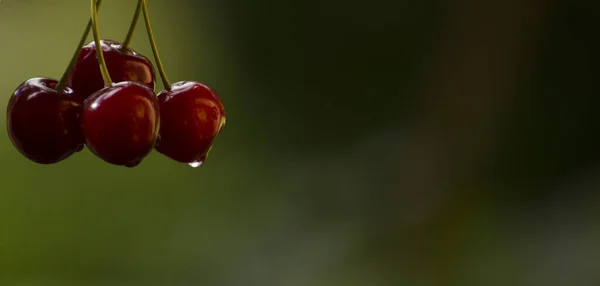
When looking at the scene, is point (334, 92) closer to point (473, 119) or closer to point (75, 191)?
point (473, 119)

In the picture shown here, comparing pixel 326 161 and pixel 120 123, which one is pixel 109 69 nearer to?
pixel 120 123

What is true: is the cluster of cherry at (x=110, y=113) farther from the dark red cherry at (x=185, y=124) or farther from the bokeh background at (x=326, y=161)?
the bokeh background at (x=326, y=161)

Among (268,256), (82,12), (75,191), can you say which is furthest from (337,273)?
(82,12)

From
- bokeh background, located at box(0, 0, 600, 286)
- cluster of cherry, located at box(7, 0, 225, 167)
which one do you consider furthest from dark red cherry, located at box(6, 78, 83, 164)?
bokeh background, located at box(0, 0, 600, 286)

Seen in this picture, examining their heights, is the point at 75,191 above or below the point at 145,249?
above

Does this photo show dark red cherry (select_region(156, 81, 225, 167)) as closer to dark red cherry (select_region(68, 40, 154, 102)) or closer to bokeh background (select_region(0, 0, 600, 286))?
dark red cherry (select_region(68, 40, 154, 102))

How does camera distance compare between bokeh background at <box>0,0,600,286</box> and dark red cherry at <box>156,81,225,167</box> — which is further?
bokeh background at <box>0,0,600,286</box>
